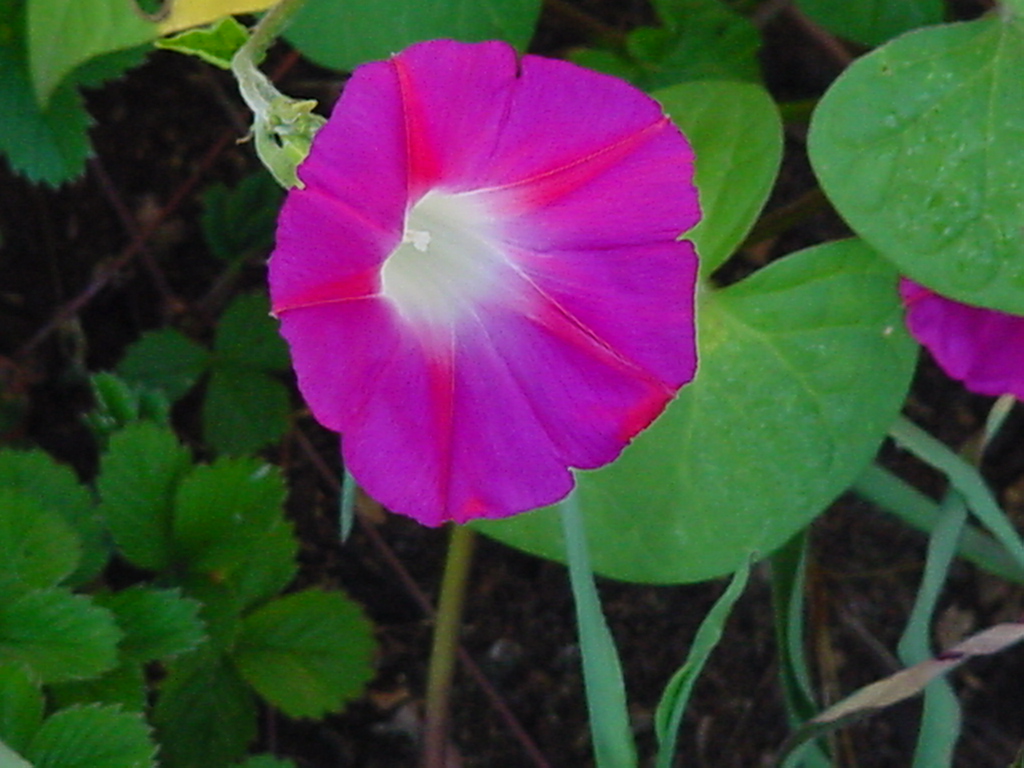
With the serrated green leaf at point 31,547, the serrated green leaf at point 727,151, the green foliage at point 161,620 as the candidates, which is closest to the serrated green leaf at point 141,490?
the green foliage at point 161,620

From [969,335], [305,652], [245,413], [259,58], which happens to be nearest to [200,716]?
[305,652]

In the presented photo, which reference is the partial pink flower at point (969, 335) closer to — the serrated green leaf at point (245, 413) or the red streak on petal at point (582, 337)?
the red streak on petal at point (582, 337)

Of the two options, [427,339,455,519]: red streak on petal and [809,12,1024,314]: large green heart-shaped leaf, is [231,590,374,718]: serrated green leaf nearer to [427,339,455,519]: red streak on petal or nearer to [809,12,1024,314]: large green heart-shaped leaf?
[427,339,455,519]: red streak on petal

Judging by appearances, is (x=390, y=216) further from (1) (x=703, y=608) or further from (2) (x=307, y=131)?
(1) (x=703, y=608)

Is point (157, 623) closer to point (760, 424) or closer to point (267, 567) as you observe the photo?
point (267, 567)

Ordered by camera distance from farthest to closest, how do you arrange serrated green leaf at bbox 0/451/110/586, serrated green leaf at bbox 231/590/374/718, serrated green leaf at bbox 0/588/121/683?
serrated green leaf at bbox 231/590/374/718
serrated green leaf at bbox 0/451/110/586
serrated green leaf at bbox 0/588/121/683

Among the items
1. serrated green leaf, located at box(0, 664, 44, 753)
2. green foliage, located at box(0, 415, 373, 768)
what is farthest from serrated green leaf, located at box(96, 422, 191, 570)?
serrated green leaf, located at box(0, 664, 44, 753)
